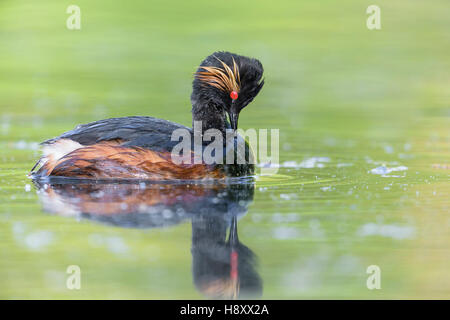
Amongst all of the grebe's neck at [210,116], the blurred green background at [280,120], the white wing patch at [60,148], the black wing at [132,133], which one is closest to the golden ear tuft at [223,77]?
the grebe's neck at [210,116]

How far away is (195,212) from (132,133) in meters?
2.14

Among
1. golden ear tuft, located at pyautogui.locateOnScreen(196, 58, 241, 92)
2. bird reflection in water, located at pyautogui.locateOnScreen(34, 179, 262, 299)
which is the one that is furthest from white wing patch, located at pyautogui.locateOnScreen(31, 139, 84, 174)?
golden ear tuft, located at pyautogui.locateOnScreen(196, 58, 241, 92)

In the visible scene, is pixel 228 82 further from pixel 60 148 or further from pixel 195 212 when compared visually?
pixel 195 212

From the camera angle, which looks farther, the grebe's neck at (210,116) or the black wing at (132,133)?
the grebe's neck at (210,116)

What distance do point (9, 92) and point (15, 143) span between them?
4197 mm

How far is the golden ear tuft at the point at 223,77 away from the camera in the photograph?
10.2 m

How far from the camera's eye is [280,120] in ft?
47.2

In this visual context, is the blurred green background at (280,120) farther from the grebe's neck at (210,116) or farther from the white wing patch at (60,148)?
the grebe's neck at (210,116)

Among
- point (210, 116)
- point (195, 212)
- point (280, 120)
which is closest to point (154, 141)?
point (210, 116)

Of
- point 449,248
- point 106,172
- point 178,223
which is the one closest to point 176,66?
point 106,172

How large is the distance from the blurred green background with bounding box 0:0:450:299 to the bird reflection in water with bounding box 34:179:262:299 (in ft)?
0.47

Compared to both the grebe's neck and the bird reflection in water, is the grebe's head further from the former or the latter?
the bird reflection in water

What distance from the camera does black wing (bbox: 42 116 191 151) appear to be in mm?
9758

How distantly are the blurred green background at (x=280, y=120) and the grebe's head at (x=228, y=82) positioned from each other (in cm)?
112
